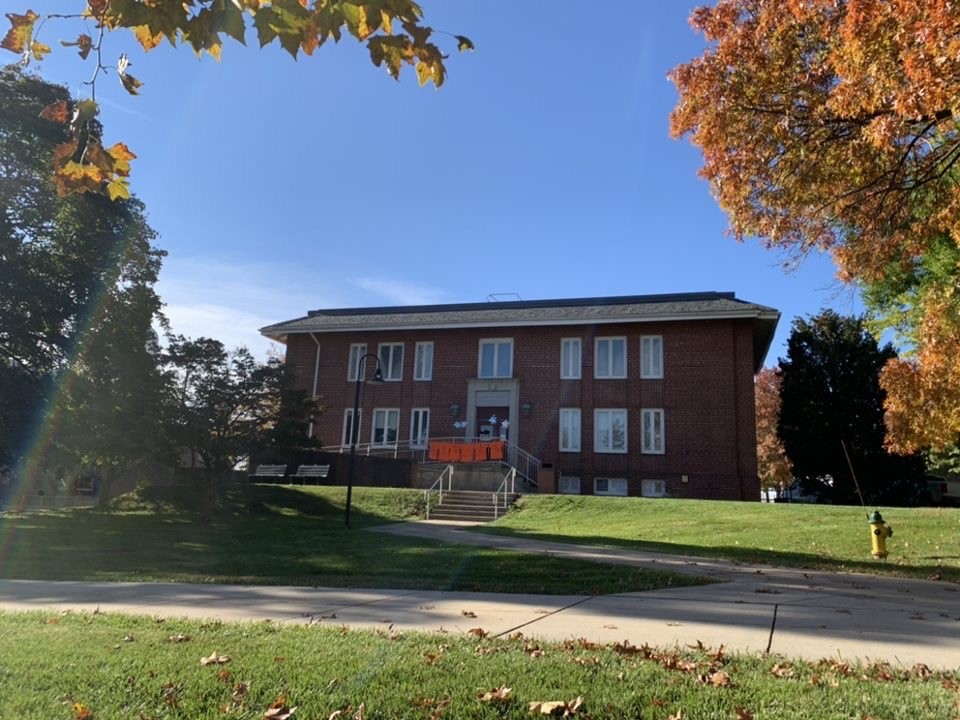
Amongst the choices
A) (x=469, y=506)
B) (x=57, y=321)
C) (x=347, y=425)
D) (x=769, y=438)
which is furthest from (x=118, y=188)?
(x=769, y=438)

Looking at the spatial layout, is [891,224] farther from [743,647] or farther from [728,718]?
[728,718]

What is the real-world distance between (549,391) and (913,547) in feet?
59.7

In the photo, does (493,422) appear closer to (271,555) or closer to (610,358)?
(610,358)

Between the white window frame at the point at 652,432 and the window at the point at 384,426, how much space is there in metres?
10.9

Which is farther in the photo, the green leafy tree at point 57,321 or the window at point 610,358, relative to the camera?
the window at point 610,358

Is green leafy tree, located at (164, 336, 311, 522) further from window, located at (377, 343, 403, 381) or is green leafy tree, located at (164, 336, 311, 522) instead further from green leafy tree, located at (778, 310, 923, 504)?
green leafy tree, located at (778, 310, 923, 504)

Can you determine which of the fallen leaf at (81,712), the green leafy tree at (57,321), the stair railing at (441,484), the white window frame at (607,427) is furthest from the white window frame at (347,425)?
the fallen leaf at (81,712)

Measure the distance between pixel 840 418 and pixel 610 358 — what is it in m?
11.0

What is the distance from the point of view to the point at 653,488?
28.2 meters

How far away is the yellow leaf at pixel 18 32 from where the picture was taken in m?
3.35

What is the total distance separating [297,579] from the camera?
945cm

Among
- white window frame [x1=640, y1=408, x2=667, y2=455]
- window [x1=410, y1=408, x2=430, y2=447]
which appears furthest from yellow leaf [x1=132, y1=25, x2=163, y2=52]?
window [x1=410, y1=408, x2=430, y2=447]

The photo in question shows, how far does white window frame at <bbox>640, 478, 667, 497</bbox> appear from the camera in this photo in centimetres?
2798

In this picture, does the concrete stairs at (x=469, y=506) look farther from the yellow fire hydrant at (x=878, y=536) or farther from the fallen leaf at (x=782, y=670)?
the fallen leaf at (x=782, y=670)
